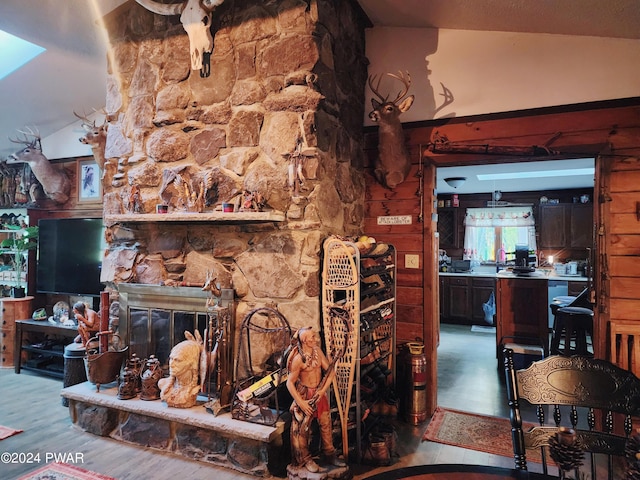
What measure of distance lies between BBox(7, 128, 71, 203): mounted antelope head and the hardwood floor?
1.95m

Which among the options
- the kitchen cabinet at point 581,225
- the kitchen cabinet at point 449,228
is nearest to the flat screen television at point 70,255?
the kitchen cabinet at point 449,228

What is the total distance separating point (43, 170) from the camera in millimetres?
4699

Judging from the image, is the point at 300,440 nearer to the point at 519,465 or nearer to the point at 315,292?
the point at 315,292

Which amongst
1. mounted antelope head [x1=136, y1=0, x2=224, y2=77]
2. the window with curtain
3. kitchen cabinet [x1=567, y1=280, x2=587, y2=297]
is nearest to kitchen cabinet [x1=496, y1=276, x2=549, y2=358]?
kitchen cabinet [x1=567, y1=280, x2=587, y2=297]

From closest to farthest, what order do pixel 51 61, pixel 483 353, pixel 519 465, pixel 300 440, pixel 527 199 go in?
pixel 519 465, pixel 300 440, pixel 51 61, pixel 483 353, pixel 527 199

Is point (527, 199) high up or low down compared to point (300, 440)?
up

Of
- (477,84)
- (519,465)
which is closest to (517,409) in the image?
(519,465)

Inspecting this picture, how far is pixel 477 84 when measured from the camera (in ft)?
10.1

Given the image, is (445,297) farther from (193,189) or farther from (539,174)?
(193,189)

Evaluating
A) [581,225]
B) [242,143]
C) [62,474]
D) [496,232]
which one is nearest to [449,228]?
[496,232]

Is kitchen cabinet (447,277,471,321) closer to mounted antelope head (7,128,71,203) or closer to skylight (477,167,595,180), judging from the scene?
skylight (477,167,595,180)

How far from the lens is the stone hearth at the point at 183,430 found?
2.34 metres

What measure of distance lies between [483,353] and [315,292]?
3440mm

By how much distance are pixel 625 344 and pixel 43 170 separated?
560 cm
